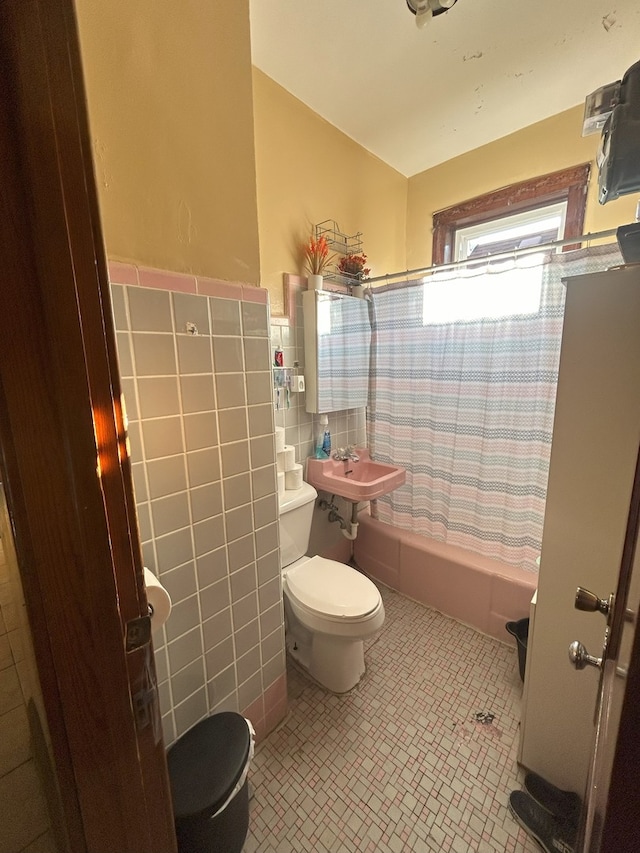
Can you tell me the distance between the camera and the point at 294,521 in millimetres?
1591

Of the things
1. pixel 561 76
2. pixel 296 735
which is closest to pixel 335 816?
pixel 296 735

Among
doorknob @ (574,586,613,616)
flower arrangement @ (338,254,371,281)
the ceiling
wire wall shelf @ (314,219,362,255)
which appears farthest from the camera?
flower arrangement @ (338,254,371,281)

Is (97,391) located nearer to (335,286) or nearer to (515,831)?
(515,831)

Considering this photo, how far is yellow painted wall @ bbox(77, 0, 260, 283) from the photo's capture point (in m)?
0.78

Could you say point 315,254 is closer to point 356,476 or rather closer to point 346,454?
point 346,454

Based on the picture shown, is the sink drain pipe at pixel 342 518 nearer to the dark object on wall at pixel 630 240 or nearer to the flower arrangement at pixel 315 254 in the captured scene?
the flower arrangement at pixel 315 254

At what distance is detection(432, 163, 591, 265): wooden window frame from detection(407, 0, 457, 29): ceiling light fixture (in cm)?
100

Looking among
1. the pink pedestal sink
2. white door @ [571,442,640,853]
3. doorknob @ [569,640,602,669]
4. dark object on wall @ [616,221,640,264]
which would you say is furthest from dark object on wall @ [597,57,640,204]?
the pink pedestal sink

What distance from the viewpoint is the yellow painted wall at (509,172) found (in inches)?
67.5

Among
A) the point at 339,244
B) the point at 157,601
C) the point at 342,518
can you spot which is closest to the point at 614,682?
the point at 157,601

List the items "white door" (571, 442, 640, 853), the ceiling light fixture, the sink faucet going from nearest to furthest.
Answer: "white door" (571, 442, 640, 853) → the ceiling light fixture → the sink faucet

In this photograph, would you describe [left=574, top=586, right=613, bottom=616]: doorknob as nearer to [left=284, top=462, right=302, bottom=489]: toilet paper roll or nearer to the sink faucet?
[left=284, top=462, right=302, bottom=489]: toilet paper roll

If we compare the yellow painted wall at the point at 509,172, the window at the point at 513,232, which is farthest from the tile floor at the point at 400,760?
the yellow painted wall at the point at 509,172

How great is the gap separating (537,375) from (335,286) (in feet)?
3.85
